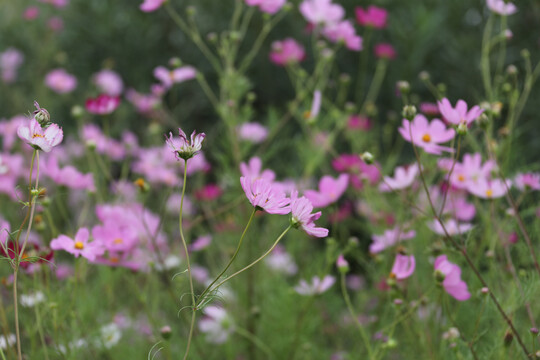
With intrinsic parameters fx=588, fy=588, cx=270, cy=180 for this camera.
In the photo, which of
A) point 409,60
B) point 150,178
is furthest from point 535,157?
point 150,178

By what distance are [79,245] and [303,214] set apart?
0.35 m

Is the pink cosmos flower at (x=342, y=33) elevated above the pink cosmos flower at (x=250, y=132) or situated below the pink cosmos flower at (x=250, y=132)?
above

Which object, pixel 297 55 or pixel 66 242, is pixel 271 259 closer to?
pixel 297 55

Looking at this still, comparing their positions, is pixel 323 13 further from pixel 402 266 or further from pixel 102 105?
pixel 402 266

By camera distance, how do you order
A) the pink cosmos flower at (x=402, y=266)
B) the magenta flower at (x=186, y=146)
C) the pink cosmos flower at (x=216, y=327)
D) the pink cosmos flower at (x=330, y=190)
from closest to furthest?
1. the magenta flower at (x=186, y=146)
2. the pink cosmos flower at (x=402, y=266)
3. the pink cosmos flower at (x=330, y=190)
4. the pink cosmos flower at (x=216, y=327)

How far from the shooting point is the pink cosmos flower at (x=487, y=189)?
0.88 metres

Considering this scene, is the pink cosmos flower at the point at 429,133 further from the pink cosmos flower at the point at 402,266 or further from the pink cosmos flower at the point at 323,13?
the pink cosmos flower at the point at 323,13

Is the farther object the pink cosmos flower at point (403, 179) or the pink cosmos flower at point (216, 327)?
→ the pink cosmos flower at point (216, 327)

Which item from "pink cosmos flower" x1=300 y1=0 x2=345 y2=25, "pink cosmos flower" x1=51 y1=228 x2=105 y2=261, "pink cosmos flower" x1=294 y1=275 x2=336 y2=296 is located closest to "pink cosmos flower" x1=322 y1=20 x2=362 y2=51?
"pink cosmos flower" x1=300 y1=0 x2=345 y2=25

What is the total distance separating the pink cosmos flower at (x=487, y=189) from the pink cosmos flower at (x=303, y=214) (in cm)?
41

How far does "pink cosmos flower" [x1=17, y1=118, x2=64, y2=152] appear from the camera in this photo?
1.82 feet

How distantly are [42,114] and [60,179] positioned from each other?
43 centimetres

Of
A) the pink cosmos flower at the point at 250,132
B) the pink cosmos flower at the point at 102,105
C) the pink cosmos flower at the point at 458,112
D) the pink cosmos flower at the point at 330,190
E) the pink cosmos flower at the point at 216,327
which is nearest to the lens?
the pink cosmos flower at the point at 458,112

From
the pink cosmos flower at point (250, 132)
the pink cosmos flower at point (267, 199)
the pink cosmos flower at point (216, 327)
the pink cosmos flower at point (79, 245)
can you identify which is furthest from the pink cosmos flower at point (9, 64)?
the pink cosmos flower at point (267, 199)
